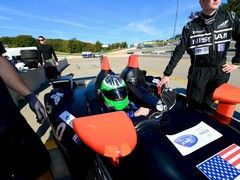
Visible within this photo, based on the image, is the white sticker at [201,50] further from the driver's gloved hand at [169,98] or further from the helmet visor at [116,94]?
the helmet visor at [116,94]

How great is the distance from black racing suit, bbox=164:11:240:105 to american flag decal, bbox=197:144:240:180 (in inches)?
57.7

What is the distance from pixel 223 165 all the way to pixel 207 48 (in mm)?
2064

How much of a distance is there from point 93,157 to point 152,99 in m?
1.12

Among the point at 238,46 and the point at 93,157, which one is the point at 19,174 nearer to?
the point at 93,157

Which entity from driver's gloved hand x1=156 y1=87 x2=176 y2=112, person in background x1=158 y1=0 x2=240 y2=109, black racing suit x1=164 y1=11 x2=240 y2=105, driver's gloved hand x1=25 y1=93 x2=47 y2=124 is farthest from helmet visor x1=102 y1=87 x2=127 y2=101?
driver's gloved hand x1=25 y1=93 x2=47 y2=124

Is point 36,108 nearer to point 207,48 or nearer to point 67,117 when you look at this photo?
point 67,117

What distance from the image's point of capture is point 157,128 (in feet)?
6.89

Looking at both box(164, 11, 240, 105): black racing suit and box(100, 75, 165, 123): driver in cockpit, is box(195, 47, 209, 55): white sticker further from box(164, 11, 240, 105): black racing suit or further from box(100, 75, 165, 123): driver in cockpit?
box(100, 75, 165, 123): driver in cockpit

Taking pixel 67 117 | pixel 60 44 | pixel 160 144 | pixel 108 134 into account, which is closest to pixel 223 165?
pixel 160 144

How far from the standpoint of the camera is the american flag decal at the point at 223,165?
5.26 ft

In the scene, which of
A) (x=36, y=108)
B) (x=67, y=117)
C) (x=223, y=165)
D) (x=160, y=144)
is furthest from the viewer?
(x=67, y=117)

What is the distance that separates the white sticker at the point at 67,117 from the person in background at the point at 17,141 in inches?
36.5

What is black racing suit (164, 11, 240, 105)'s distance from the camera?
3.35 metres

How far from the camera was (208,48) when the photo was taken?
11.2 feet
